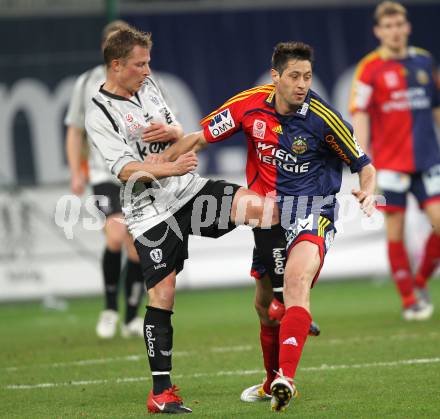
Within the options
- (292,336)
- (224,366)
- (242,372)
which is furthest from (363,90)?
(292,336)

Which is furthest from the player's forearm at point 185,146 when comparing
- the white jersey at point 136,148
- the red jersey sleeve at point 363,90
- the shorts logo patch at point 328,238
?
the red jersey sleeve at point 363,90

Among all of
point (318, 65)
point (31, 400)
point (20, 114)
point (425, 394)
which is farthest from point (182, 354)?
point (318, 65)

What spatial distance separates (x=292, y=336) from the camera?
591 cm

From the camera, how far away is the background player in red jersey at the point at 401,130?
10.3 metres

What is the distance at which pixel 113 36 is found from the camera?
657 centimetres

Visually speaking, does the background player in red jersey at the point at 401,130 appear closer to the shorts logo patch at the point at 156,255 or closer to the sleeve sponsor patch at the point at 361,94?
the sleeve sponsor patch at the point at 361,94

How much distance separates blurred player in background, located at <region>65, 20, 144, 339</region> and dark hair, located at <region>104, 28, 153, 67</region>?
3255 mm

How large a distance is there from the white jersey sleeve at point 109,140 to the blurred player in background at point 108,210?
330 centimetres

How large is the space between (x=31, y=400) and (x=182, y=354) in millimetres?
2051

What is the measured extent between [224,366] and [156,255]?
1.68 metres

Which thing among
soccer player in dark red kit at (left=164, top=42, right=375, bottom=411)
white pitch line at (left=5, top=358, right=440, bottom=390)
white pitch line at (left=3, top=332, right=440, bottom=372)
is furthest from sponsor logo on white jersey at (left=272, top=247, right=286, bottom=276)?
white pitch line at (left=3, top=332, right=440, bottom=372)

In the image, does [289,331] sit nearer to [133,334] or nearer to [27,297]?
[133,334]

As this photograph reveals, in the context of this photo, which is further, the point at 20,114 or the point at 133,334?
the point at 20,114

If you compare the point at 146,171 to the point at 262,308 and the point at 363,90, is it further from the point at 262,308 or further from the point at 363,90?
the point at 363,90
